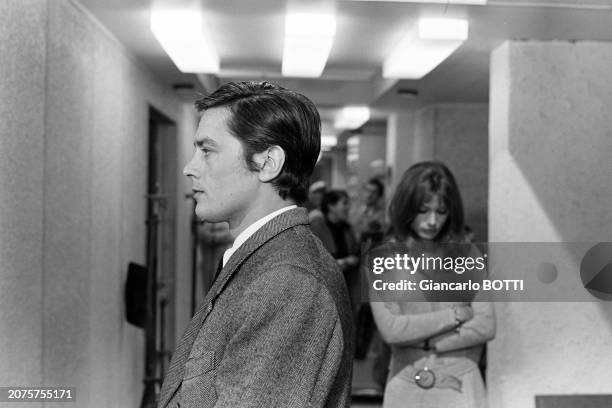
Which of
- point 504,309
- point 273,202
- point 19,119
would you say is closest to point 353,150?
point 504,309

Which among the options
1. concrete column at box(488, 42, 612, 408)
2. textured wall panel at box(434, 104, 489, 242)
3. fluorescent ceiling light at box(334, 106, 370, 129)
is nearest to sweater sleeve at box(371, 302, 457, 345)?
concrete column at box(488, 42, 612, 408)

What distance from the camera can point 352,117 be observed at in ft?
11.1

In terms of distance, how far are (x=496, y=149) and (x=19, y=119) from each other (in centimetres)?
158

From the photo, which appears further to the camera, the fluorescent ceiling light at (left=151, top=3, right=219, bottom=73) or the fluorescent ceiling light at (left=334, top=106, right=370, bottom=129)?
the fluorescent ceiling light at (left=334, top=106, right=370, bottom=129)

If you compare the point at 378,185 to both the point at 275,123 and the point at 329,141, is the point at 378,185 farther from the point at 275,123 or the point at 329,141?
the point at 275,123

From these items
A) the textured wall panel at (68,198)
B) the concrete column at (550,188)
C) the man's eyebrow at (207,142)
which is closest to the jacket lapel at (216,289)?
the man's eyebrow at (207,142)

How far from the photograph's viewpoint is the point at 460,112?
324 cm

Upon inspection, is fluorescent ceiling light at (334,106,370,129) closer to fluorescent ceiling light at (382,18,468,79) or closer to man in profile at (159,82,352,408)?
fluorescent ceiling light at (382,18,468,79)

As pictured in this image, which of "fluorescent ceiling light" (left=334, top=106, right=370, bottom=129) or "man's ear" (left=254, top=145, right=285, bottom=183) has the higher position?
"fluorescent ceiling light" (left=334, top=106, right=370, bottom=129)

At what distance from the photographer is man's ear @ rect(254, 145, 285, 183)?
0.94 meters

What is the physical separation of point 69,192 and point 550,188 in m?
1.50

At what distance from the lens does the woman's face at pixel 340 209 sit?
3.59 m

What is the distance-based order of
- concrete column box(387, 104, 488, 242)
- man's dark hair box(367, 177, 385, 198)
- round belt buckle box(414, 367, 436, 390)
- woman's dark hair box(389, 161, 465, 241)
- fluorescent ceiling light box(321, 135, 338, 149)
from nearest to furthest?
round belt buckle box(414, 367, 436, 390)
woman's dark hair box(389, 161, 465, 241)
concrete column box(387, 104, 488, 242)
fluorescent ceiling light box(321, 135, 338, 149)
man's dark hair box(367, 177, 385, 198)

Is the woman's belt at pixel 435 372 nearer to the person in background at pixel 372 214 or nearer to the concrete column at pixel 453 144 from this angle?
the person in background at pixel 372 214
